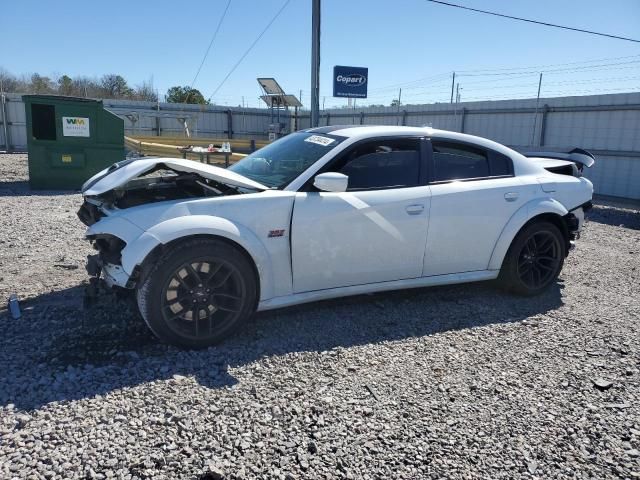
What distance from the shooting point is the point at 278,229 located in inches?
149

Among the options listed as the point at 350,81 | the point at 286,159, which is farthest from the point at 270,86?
the point at 286,159

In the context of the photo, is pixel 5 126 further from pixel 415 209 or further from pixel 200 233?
pixel 415 209

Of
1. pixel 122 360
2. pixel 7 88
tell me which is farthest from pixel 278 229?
pixel 7 88

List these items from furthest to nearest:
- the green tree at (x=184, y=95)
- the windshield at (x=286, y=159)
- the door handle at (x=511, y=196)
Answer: the green tree at (x=184, y=95) < the door handle at (x=511, y=196) < the windshield at (x=286, y=159)

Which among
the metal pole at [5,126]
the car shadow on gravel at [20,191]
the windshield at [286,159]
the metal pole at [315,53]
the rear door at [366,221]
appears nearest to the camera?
the rear door at [366,221]

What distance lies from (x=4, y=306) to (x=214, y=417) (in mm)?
2538

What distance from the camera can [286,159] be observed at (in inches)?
176

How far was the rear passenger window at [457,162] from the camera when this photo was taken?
Result: 4.56m

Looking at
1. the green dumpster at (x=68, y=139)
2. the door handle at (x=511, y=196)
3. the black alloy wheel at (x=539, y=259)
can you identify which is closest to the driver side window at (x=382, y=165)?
the door handle at (x=511, y=196)

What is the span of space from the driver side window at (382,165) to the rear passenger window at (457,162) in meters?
0.21

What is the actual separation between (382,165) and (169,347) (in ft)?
7.42

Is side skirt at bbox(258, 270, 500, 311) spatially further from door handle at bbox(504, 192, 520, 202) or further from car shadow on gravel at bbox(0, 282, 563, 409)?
door handle at bbox(504, 192, 520, 202)

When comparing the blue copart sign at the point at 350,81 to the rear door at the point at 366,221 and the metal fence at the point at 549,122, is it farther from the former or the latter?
the rear door at the point at 366,221

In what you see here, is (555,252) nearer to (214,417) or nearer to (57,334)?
(214,417)
